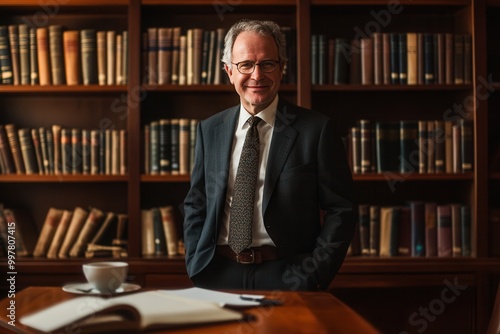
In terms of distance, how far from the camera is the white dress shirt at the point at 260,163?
207cm

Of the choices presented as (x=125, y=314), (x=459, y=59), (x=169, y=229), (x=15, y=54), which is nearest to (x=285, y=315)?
(x=125, y=314)

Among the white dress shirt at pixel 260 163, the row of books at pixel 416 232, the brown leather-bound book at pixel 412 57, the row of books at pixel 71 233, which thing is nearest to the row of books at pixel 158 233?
the row of books at pixel 71 233

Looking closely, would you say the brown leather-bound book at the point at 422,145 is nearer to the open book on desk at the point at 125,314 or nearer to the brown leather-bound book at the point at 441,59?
the brown leather-bound book at the point at 441,59

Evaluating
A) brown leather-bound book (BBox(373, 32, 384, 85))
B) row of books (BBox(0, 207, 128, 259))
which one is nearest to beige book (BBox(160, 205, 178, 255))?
row of books (BBox(0, 207, 128, 259))

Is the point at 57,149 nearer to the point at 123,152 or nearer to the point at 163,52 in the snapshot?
the point at 123,152

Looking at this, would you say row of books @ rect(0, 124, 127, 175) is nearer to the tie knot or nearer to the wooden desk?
the tie knot

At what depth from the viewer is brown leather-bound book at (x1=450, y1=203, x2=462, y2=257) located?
3084mm

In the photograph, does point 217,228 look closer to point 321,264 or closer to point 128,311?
point 321,264

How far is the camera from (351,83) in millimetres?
3113

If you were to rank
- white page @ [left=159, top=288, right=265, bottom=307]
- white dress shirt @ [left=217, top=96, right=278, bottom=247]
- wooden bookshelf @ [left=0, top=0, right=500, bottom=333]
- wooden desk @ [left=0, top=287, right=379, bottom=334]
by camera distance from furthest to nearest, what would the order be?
1. wooden bookshelf @ [left=0, top=0, right=500, bottom=333]
2. white dress shirt @ [left=217, top=96, right=278, bottom=247]
3. white page @ [left=159, top=288, right=265, bottom=307]
4. wooden desk @ [left=0, top=287, right=379, bottom=334]

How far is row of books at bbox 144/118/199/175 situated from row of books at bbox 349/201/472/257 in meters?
0.88

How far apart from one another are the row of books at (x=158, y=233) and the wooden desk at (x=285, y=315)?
5.04ft

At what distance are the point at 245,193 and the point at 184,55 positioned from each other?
47.2 inches

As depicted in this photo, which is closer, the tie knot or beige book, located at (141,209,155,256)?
the tie knot
